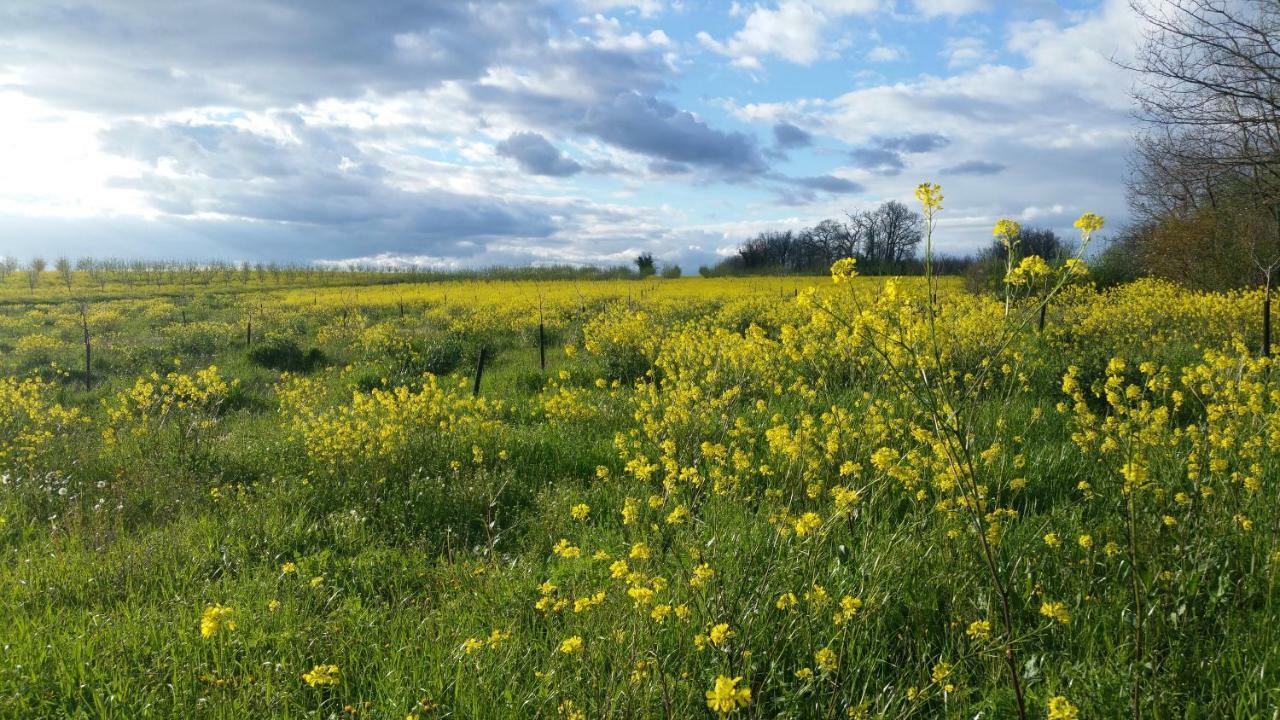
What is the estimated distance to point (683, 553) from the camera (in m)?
3.60

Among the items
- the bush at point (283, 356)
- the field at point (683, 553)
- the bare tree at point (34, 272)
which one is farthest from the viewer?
the bare tree at point (34, 272)

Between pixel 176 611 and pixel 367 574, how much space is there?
921mm

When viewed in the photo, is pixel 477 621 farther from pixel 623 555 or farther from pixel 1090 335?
pixel 1090 335

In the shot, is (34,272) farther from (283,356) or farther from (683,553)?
(683,553)

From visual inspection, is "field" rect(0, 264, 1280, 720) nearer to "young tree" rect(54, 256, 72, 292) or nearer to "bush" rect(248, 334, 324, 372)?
"bush" rect(248, 334, 324, 372)

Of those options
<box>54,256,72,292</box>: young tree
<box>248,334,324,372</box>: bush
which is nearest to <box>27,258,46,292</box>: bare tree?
<box>54,256,72,292</box>: young tree

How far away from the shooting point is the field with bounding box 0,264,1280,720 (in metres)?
2.67

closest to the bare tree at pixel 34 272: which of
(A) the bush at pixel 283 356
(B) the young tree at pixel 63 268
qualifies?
(B) the young tree at pixel 63 268

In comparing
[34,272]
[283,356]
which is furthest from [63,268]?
[283,356]

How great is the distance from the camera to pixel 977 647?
284 centimetres

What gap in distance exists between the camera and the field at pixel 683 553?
267cm

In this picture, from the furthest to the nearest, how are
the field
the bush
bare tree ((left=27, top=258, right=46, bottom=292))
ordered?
bare tree ((left=27, top=258, right=46, bottom=292)) < the bush < the field

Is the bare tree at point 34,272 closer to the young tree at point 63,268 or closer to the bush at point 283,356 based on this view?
the young tree at point 63,268

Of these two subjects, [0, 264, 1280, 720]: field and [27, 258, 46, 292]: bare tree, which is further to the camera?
[27, 258, 46, 292]: bare tree
